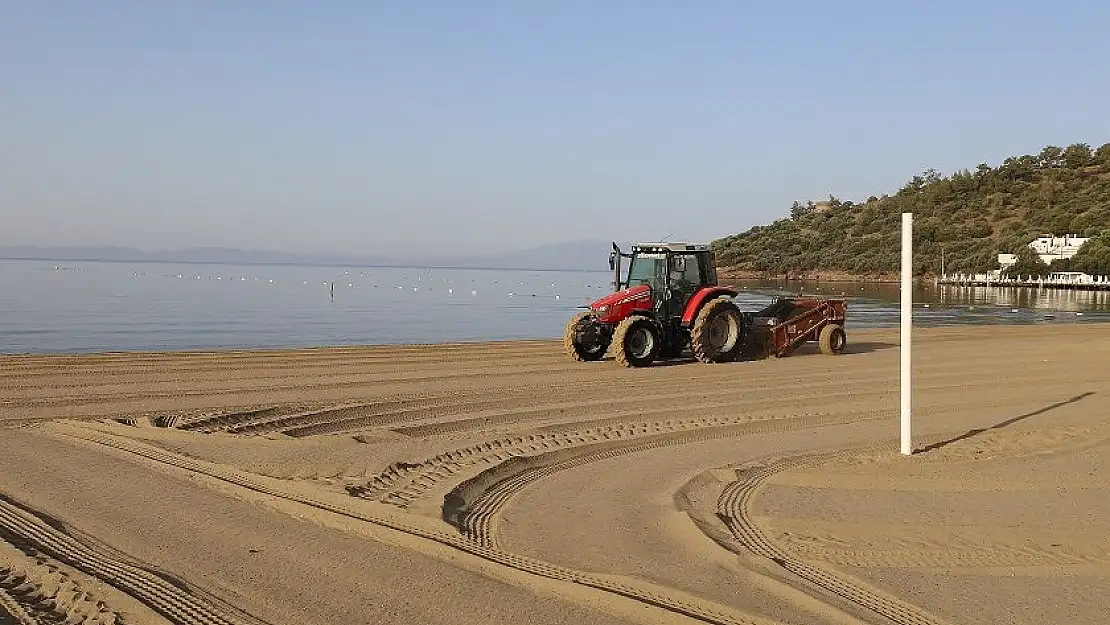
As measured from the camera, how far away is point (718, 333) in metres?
17.3

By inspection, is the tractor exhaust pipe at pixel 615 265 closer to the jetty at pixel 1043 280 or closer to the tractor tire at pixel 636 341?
the tractor tire at pixel 636 341

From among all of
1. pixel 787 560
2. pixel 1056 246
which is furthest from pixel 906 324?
pixel 1056 246

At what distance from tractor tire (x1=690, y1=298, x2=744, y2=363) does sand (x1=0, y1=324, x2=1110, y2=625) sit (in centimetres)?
294

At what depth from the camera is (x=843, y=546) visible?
6203mm

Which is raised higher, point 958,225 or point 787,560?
point 958,225

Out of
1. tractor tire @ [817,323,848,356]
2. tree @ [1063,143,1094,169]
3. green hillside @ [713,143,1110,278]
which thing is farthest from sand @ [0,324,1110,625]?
tree @ [1063,143,1094,169]

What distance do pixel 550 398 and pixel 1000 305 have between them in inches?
1733

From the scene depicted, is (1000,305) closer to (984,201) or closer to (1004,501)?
(1004,501)

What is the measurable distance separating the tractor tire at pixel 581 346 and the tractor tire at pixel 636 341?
78 centimetres

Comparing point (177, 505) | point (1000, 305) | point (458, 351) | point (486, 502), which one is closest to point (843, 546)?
point (486, 502)

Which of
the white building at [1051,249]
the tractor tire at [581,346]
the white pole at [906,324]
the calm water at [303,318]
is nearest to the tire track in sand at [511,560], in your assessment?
the white pole at [906,324]

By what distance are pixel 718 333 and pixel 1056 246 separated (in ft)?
251

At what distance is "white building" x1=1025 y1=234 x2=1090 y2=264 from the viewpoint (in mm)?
81094

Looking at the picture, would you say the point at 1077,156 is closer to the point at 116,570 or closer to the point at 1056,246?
the point at 1056,246
